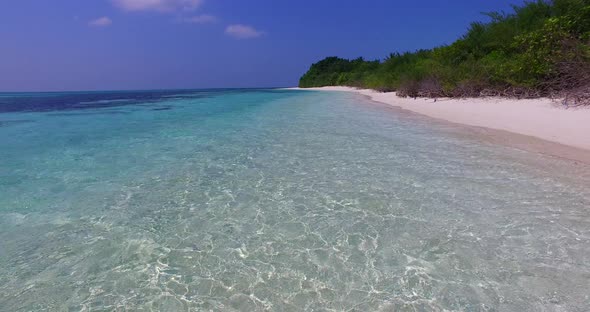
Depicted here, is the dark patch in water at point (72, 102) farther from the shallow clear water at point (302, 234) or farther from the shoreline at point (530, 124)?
the shoreline at point (530, 124)

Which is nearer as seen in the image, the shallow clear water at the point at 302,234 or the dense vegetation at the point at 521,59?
the shallow clear water at the point at 302,234

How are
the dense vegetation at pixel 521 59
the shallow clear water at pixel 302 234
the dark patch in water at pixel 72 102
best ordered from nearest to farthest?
the shallow clear water at pixel 302 234 < the dense vegetation at pixel 521 59 < the dark patch in water at pixel 72 102

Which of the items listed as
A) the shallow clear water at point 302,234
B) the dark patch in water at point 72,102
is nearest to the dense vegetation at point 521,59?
the shallow clear water at point 302,234

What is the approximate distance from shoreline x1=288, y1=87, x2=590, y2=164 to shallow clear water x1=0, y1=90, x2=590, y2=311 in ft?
3.24

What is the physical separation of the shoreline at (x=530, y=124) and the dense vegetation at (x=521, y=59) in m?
0.75

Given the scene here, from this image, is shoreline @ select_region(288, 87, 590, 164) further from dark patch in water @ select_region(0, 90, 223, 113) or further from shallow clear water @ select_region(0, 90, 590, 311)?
dark patch in water @ select_region(0, 90, 223, 113)

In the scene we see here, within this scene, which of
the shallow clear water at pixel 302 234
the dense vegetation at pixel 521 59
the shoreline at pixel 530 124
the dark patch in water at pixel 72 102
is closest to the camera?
the shallow clear water at pixel 302 234

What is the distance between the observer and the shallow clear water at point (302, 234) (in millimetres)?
2668

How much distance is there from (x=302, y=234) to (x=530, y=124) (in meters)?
9.34

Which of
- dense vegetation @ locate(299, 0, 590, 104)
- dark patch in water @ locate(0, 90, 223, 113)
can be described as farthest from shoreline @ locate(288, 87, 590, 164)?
dark patch in water @ locate(0, 90, 223, 113)

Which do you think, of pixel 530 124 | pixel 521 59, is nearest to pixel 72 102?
pixel 521 59

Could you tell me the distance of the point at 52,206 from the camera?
15.3 feet

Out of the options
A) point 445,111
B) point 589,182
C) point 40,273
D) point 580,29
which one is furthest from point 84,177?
point 580,29

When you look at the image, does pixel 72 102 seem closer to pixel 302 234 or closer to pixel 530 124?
pixel 302 234
